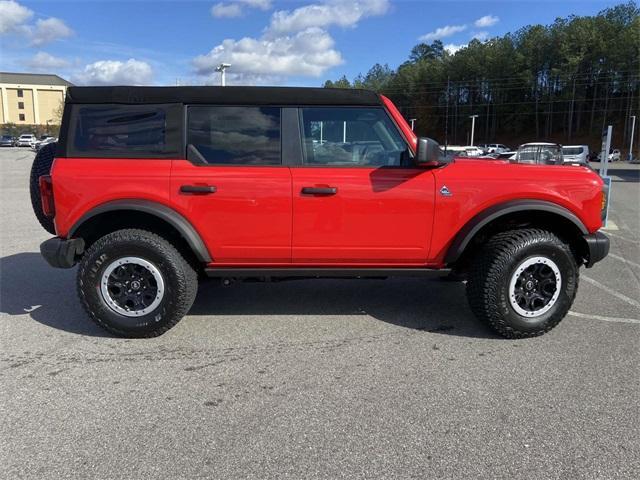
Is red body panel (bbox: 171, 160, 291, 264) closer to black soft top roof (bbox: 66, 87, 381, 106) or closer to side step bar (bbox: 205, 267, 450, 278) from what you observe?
side step bar (bbox: 205, 267, 450, 278)

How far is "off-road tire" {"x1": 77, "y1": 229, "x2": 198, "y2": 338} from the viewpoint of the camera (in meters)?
3.89

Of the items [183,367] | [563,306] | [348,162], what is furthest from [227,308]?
[563,306]

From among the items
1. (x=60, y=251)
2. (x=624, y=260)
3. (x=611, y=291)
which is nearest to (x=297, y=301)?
(x=60, y=251)

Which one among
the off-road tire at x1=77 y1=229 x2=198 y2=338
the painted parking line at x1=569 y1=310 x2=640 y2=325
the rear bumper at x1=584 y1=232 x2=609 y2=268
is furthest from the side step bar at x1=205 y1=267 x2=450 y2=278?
the painted parking line at x1=569 y1=310 x2=640 y2=325

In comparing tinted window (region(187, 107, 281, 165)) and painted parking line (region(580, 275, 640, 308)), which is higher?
tinted window (region(187, 107, 281, 165))

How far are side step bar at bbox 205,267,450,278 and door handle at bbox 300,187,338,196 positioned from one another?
638 millimetres

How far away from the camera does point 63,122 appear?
154 inches

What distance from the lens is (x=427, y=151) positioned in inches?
146

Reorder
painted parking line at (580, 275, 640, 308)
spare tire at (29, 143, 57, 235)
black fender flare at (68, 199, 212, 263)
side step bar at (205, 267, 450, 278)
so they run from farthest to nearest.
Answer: painted parking line at (580, 275, 640, 308)
spare tire at (29, 143, 57, 235)
side step bar at (205, 267, 450, 278)
black fender flare at (68, 199, 212, 263)

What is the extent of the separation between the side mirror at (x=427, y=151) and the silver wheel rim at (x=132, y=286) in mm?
2241

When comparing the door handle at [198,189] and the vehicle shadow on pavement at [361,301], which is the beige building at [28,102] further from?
the door handle at [198,189]

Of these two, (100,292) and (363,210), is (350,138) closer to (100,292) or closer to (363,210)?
(363,210)

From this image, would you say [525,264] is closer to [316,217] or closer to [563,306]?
[563,306]

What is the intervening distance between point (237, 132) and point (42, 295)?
9.58 feet
